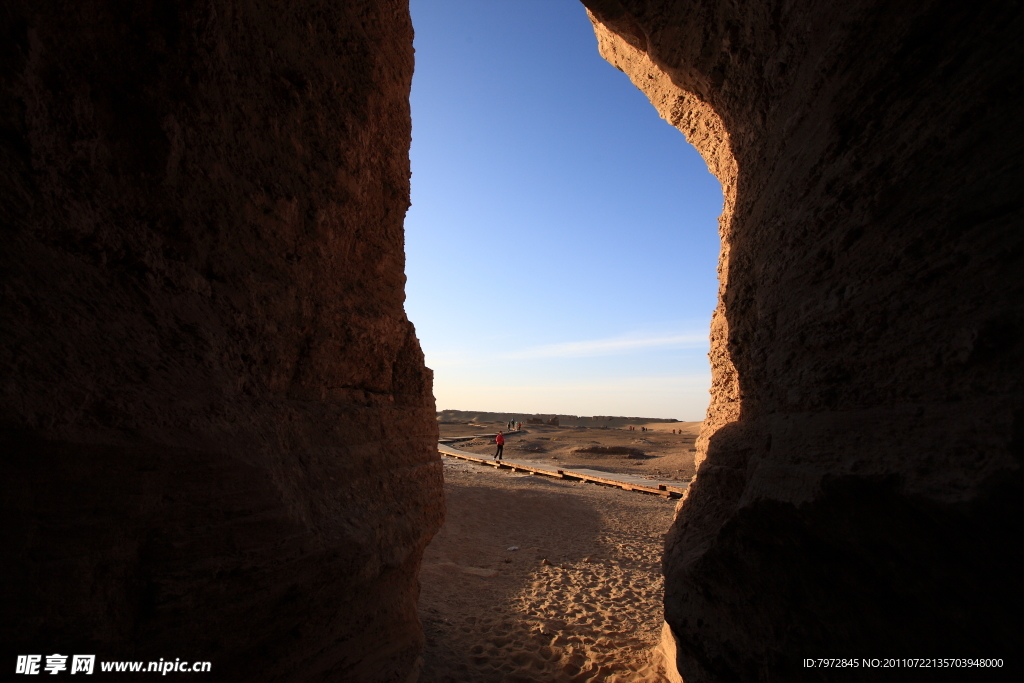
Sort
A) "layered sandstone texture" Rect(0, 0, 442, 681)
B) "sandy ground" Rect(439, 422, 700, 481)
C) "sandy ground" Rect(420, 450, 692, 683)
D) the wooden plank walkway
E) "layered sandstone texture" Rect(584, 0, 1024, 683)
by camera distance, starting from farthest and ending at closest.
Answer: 1. "sandy ground" Rect(439, 422, 700, 481)
2. the wooden plank walkway
3. "sandy ground" Rect(420, 450, 692, 683)
4. "layered sandstone texture" Rect(0, 0, 442, 681)
5. "layered sandstone texture" Rect(584, 0, 1024, 683)

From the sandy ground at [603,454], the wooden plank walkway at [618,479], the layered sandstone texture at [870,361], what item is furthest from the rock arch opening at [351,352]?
the sandy ground at [603,454]

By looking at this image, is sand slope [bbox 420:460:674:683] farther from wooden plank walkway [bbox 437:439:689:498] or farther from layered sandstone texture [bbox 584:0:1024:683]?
wooden plank walkway [bbox 437:439:689:498]

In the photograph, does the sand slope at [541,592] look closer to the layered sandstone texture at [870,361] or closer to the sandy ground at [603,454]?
the layered sandstone texture at [870,361]

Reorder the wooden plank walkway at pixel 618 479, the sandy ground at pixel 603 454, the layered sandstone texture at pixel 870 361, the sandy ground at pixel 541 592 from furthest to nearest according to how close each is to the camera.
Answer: the sandy ground at pixel 603 454 < the wooden plank walkway at pixel 618 479 < the sandy ground at pixel 541 592 < the layered sandstone texture at pixel 870 361

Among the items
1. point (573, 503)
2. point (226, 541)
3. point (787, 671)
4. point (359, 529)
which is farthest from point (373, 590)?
point (573, 503)

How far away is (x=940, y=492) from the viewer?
1907 mm

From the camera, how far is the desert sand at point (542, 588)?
4.62m

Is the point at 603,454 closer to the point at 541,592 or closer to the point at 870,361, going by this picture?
the point at 541,592

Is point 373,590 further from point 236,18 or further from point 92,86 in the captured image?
point 236,18

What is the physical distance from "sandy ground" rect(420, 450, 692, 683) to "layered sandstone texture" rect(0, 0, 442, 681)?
1.29 m

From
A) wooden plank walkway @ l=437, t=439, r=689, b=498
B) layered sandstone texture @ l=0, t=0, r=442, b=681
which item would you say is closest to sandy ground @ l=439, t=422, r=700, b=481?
wooden plank walkway @ l=437, t=439, r=689, b=498

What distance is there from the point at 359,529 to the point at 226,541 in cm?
82

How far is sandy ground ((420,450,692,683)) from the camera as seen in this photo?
461cm

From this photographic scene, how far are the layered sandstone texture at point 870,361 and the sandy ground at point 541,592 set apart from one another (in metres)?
1.67
